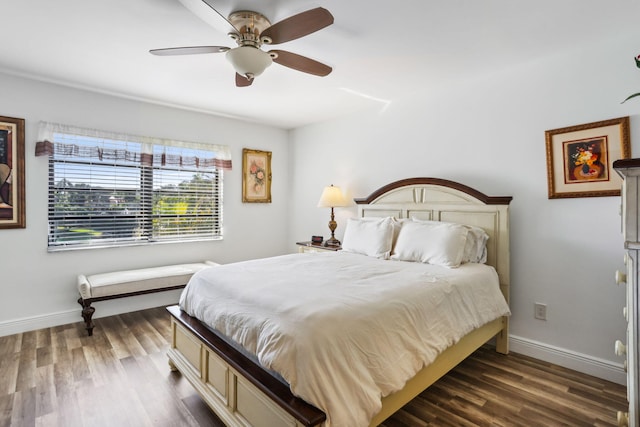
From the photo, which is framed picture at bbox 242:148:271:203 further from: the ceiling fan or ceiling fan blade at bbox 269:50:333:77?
the ceiling fan

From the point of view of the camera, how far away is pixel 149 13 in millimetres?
2039

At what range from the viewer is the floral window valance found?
10.6ft

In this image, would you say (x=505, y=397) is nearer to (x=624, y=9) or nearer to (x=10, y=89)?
(x=624, y=9)

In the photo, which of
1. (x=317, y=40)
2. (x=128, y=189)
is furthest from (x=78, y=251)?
(x=317, y=40)

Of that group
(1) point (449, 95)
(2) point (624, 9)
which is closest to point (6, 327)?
(1) point (449, 95)

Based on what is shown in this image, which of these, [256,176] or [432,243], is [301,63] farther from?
[256,176]

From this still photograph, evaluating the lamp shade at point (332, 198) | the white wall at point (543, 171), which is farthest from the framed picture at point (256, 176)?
the white wall at point (543, 171)

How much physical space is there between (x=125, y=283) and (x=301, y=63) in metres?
2.75

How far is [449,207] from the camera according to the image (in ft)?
10.1

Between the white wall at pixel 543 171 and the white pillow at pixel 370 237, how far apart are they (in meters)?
0.80

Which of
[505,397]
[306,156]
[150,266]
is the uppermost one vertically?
[306,156]

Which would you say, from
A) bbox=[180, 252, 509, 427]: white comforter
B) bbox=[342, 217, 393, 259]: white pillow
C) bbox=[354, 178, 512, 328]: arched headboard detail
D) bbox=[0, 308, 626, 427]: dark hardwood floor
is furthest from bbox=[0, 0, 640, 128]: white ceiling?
bbox=[0, 308, 626, 427]: dark hardwood floor

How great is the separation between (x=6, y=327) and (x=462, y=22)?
15.3ft

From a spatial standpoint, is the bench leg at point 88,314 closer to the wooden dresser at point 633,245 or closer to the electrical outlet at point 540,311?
the wooden dresser at point 633,245
